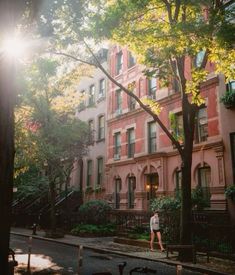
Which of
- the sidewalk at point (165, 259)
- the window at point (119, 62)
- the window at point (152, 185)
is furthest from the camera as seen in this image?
the window at point (119, 62)

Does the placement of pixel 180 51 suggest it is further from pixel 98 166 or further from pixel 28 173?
pixel 28 173

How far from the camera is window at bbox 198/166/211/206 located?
66.6 feet

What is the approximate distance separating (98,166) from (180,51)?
69.2ft

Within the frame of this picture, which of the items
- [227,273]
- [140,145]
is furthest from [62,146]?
[227,273]

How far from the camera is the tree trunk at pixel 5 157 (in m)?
5.47

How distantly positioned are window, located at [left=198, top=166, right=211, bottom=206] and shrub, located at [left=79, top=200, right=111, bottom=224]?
6.93 meters

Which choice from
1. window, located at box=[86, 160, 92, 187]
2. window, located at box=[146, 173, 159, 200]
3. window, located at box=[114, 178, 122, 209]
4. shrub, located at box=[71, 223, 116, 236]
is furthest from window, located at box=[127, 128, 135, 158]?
window, located at box=[86, 160, 92, 187]

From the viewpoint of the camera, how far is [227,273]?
10.6 m

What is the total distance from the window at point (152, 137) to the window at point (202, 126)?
4491 millimetres

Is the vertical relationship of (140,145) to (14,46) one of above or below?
above

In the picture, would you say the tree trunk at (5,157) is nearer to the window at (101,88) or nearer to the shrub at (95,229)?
the shrub at (95,229)

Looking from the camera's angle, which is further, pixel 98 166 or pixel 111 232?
pixel 98 166

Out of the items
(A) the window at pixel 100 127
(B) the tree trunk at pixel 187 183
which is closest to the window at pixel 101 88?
(A) the window at pixel 100 127

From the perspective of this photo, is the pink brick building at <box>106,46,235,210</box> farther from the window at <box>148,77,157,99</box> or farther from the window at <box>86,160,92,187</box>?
the window at <box>86,160,92,187</box>
